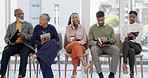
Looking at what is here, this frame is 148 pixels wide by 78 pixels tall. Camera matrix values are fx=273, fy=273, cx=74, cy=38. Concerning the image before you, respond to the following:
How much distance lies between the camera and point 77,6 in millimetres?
5953

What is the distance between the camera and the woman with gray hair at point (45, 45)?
430 cm

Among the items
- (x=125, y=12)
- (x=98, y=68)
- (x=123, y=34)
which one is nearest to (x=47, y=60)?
(x=98, y=68)

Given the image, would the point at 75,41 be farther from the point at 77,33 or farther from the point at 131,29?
the point at 131,29

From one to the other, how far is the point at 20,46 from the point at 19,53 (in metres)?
0.14

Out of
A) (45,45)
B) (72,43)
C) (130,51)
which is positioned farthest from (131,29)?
(45,45)

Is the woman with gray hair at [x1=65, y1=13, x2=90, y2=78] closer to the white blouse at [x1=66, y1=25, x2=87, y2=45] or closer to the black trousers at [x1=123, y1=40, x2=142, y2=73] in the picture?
the white blouse at [x1=66, y1=25, x2=87, y2=45]

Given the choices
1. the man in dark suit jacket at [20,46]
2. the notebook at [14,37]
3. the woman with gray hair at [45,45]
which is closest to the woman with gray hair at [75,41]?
the woman with gray hair at [45,45]

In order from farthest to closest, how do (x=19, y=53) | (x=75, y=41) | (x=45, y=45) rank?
(x=75, y=41) → (x=19, y=53) → (x=45, y=45)

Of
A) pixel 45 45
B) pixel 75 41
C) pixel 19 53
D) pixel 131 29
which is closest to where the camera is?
pixel 45 45

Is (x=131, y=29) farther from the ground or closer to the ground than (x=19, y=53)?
farther from the ground

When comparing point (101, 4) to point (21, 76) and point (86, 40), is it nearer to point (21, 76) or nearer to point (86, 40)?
point (86, 40)

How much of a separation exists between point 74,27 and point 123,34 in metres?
0.88

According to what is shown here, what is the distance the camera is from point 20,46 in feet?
15.1

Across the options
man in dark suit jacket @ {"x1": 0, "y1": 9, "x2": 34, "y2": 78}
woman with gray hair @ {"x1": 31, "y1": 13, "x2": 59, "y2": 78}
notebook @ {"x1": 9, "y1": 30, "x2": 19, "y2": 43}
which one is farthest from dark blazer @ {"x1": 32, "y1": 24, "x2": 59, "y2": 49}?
notebook @ {"x1": 9, "y1": 30, "x2": 19, "y2": 43}
